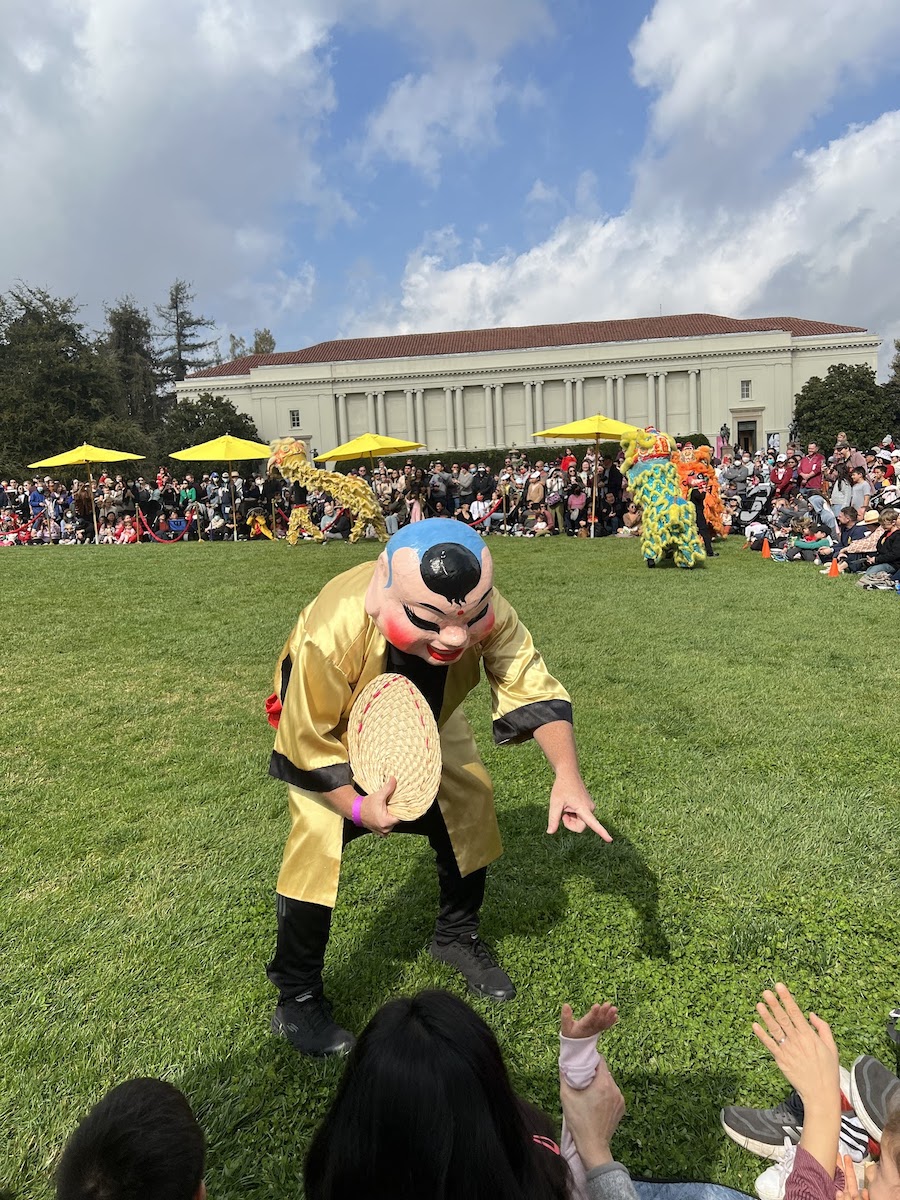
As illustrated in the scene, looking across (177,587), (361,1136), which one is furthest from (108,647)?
(361,1136)

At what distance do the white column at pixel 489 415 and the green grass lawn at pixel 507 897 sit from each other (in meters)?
66.0

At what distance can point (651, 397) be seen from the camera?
68.9 meters

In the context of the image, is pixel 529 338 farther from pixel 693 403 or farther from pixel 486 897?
pixel 486 897

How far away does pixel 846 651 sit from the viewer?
282 inches

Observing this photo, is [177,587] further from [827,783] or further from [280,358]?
[280,358]

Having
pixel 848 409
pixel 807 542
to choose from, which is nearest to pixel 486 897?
pixel 807 542

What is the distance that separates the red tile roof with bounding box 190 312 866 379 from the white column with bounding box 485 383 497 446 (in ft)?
12.1

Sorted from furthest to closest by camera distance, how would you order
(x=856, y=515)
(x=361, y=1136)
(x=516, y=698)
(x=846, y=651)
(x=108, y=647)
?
(x=856, y=515) → (x=108, y=647) → (x=846, y=651) → (x=516, y=698) → (x=361, y=1136)

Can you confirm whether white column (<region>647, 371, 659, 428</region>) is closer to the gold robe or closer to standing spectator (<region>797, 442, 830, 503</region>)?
standing spectator (<region>797, 442, 830, 503</region>)

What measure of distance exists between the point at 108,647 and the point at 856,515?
1182cm

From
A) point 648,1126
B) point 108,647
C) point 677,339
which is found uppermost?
point 677,339

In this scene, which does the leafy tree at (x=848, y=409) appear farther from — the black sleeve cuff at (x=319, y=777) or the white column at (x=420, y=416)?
the black sleeve cuff at (x=319, y=777)

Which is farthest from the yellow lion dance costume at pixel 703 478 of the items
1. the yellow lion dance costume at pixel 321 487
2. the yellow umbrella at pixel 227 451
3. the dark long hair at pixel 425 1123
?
the dark long hair at pixel 425 1123

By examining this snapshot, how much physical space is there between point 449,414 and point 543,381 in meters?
9.22
